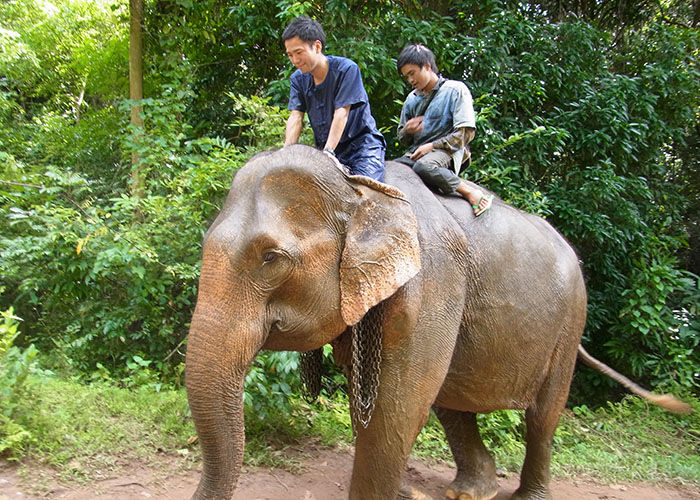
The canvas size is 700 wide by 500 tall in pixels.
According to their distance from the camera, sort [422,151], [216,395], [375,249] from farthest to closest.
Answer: [422,151]
[375,249]
[216,395]

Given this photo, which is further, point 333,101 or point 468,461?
point 468,461

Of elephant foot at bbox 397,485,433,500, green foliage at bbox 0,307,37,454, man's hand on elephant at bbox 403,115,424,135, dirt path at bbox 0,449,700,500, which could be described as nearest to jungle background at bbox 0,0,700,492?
green foliage at bbox 0,307,37,454

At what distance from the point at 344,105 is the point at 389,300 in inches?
39.0

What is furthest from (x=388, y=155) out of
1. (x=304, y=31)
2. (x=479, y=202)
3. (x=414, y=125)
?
(x=304, y=31)

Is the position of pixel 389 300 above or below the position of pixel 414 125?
below

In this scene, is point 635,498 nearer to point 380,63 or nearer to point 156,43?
point 380,63

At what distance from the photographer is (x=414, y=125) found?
3.77 metres

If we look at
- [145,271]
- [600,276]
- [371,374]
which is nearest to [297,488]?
[371,374]

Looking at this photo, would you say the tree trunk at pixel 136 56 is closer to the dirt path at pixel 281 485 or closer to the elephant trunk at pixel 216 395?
the dirt path at pixel 281 485

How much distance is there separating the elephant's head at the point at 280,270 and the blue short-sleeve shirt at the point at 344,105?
44cm

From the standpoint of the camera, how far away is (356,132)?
3.10m

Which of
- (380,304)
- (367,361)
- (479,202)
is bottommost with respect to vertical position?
(367,361)

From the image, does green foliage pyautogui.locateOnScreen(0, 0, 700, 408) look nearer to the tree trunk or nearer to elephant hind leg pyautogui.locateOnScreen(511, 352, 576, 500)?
the tree trunk

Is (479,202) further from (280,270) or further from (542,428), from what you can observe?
(542,428)
